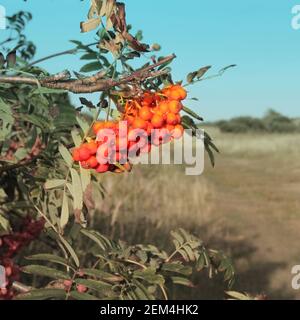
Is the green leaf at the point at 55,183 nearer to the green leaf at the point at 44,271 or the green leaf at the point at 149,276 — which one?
the green leaf at the point at 44,271

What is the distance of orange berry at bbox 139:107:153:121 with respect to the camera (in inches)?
44.4

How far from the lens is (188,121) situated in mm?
1336

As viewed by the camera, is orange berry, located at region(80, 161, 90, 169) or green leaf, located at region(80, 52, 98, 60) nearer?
orange berry, located at region(80, 161, 90, 169)

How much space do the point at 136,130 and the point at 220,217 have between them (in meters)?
5.62

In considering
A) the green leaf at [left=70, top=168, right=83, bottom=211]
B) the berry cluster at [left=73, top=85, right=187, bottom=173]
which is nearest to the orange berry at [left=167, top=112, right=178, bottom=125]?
the berry cluster at [left=73, top=85, right=187, bottom=173]

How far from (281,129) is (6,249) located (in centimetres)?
2223

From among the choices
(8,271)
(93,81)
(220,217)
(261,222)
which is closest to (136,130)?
(93,81)

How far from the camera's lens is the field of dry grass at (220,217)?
470 centimetres

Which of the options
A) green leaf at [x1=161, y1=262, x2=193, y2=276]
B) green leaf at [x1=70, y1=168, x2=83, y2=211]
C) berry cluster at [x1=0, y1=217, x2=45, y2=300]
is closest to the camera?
green leaf at [x1=70, y1=168, x2=83, y2=211]

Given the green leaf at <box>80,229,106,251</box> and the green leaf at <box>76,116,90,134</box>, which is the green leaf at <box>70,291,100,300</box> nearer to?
the green leaf at <box>80,229,106,251</box>

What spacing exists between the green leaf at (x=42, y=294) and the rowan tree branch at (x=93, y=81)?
17.4 inches

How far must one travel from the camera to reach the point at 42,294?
4.16ft
